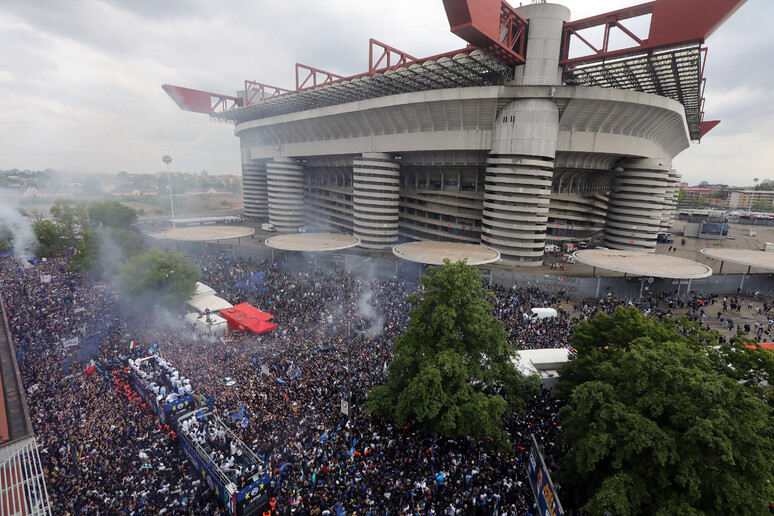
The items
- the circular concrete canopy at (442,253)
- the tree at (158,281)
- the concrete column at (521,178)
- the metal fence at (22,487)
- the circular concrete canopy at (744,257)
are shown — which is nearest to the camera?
the metal fence at (22,487)

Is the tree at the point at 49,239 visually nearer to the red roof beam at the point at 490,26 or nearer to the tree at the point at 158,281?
the tree at the point at 158,281

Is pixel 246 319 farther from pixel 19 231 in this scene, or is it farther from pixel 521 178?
pixel 19 231

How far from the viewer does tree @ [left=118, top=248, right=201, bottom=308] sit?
24359 mm

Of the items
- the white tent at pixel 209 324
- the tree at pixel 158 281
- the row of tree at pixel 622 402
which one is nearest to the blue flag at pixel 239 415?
the row of tree at pixel 622 402

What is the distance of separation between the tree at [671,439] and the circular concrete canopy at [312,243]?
1100 inches

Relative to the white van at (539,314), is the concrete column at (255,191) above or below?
above

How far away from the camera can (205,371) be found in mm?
16594

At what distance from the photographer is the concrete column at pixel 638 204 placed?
1645 inches

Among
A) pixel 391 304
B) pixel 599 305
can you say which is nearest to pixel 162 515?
pixel 391 304

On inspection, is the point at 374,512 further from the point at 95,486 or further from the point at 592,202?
the point at 592,202

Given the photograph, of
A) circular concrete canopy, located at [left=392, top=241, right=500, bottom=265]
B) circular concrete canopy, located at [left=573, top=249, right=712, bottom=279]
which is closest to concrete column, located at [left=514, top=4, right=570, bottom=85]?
circular concrete canopy, located at [left=392, top=241, right=500, bottom=265]

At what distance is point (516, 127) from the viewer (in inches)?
1326

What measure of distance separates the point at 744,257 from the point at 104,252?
5934 cm

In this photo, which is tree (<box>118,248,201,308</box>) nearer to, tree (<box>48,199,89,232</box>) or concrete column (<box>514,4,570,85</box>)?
concrete column (<box>514,4,570,85</box>)
